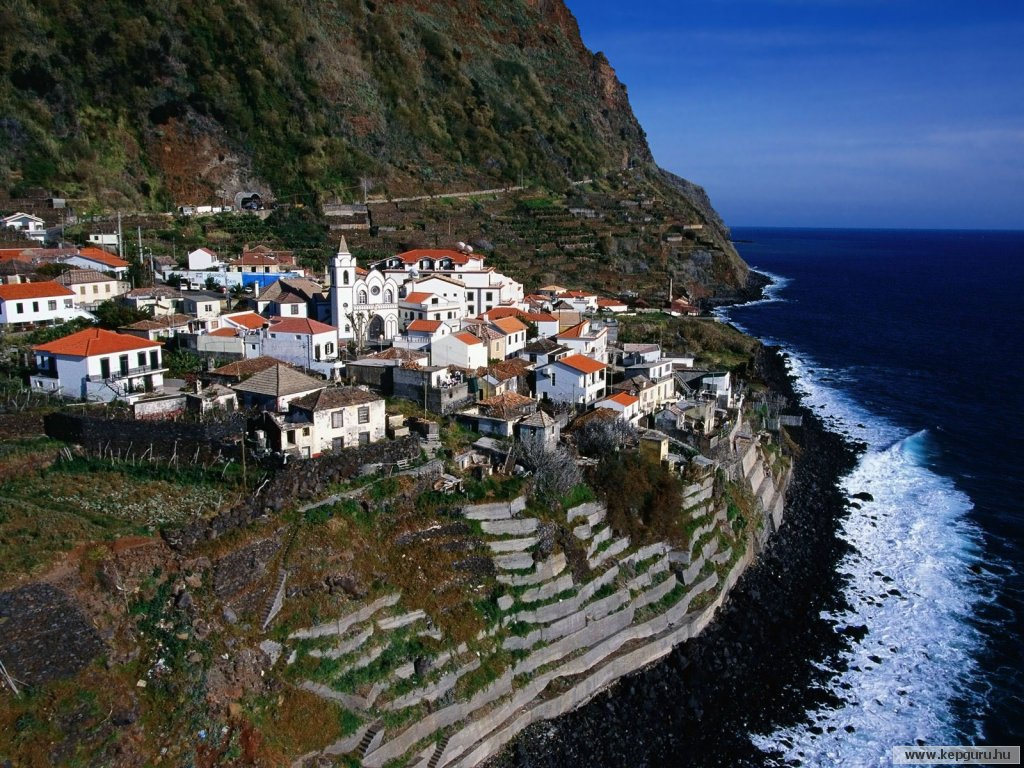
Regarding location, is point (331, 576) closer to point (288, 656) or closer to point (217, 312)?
point (288, 656)

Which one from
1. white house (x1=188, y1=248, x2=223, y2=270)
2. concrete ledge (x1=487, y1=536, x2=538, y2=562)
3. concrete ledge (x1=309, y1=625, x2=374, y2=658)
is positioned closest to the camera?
concrete ledge (x1=309, y1=625, x2=374, y2=658)

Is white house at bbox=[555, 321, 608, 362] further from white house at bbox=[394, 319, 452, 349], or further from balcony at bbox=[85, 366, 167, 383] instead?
balcony at bbox=[85, 366, 167, 383]

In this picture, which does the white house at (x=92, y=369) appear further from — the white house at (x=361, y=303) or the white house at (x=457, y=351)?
the white house at (x=457, y=351)

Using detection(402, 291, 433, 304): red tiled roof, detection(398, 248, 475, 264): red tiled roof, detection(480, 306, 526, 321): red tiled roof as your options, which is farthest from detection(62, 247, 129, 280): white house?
detection(480, 306, 526, 321): red tiled roof

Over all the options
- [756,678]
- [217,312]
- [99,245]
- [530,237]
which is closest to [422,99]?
[530,237]

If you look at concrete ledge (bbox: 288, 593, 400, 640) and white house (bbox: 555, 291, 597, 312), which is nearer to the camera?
concrete ledge (bbox: 288, 593, 400, 640)

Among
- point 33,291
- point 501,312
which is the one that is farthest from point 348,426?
point 33,291
